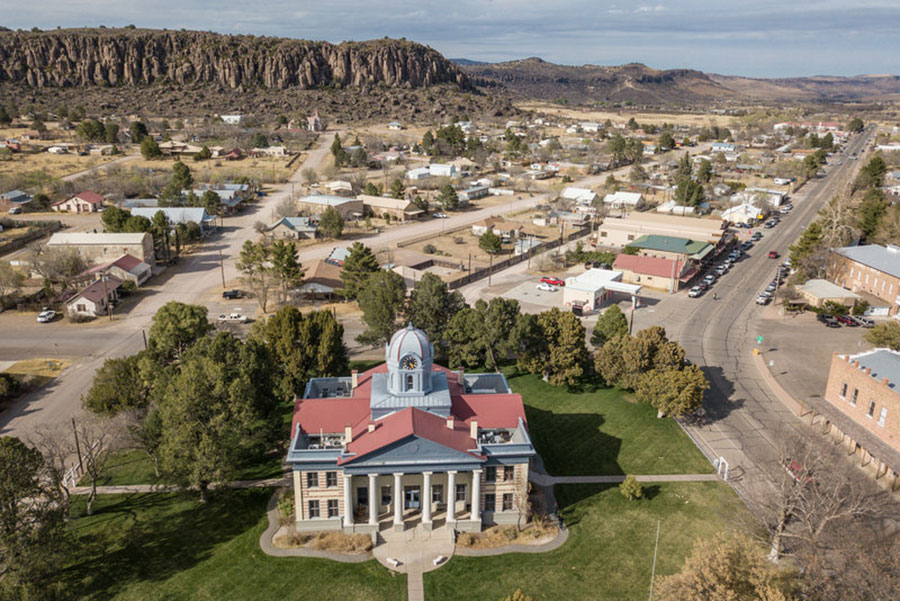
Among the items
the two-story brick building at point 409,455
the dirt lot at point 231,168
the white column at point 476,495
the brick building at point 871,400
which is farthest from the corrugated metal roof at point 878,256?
the dirt lot at point 231,168

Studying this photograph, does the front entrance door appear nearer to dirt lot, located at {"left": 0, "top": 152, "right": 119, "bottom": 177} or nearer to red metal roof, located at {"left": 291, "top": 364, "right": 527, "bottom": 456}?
red metal roof, located at {"left": 291, "top": 364, "right": 527, "bottom": 456}

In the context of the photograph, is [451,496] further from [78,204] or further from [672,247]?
[78,204]

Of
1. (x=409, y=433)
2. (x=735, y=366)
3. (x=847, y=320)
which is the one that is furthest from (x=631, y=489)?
(x=847, y=320)

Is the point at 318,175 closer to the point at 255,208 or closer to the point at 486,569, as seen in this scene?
the point at 255,208

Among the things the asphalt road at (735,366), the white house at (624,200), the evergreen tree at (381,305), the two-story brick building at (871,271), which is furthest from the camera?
the white house at (624,200)

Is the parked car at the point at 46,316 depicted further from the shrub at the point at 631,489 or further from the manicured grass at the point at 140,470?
the shrub at the point at 631,489

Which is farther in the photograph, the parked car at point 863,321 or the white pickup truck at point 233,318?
the white pickup truck at point 233,318
